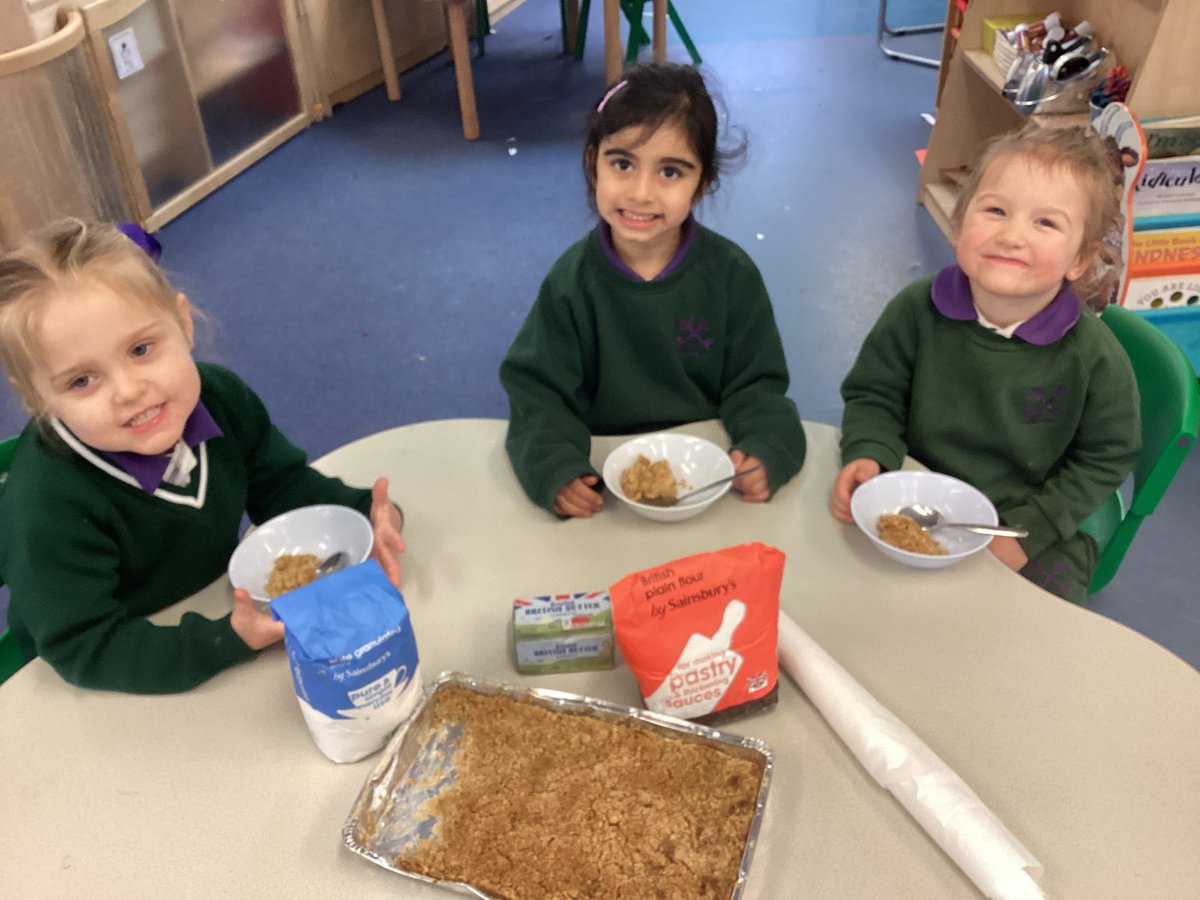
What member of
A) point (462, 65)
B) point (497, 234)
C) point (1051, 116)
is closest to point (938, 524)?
point (1051, 116)

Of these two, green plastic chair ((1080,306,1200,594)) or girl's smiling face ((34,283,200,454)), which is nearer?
girl's smiling face ((34,283,200,454))

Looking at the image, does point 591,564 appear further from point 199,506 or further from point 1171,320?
point 1171,320

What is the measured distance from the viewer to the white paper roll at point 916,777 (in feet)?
2.23

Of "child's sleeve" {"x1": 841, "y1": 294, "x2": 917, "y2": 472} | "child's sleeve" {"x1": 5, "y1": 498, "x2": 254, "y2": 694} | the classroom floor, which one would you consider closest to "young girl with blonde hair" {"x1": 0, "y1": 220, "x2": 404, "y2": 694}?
"child's sleeve" {"x1": 5, "y1": 498, "x2": 254, "y2": 694}

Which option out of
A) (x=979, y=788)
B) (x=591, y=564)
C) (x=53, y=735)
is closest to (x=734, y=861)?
(x=979, y=788)

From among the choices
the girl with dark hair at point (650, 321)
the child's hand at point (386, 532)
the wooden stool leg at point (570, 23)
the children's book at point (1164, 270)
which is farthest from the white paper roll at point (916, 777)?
the wooden stool leg at point (570, 23)

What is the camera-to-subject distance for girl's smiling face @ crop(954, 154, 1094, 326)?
1078 mm

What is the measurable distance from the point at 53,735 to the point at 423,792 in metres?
0.36

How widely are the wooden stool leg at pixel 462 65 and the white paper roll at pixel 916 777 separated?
345 cm

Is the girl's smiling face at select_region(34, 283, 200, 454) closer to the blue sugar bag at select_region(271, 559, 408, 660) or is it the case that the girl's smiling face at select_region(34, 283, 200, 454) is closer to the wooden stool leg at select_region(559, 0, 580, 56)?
the blue sugar bag at select_region(271, 559, 408, 660)

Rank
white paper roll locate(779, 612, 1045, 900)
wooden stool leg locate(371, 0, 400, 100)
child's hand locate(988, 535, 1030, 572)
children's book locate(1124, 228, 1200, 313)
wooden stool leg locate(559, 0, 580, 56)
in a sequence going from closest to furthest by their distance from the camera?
white paper roll locate(779, 612, 1045, 900) < child's hand locate(988, 535, 1030, 572) < children's book locate(1124, 228, 1200, 313) < wooden stool leg locate(371, 0, 400, 100) < wooden stool leg locate(559, 0, 580, 56)

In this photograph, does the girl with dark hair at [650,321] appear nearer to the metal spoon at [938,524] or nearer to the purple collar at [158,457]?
the metal spoon at [938,524]

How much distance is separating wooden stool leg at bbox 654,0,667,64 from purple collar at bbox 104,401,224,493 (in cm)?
332

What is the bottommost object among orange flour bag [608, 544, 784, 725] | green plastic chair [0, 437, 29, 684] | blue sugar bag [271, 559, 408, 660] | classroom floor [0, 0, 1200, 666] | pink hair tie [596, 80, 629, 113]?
classroom floor [0, 0, 1200, 666]
